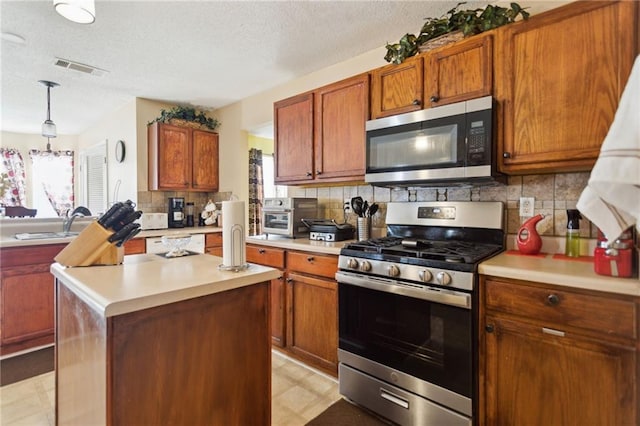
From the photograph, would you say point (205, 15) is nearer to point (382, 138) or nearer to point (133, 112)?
point (382, 138)

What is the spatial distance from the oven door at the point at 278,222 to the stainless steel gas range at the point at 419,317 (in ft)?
2.83

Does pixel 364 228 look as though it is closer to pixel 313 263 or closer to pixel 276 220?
pixel 313 263

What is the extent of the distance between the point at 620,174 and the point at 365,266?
1.17 m

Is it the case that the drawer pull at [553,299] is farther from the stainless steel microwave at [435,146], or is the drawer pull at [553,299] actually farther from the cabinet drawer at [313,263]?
the cabinet drawer at [313,263]

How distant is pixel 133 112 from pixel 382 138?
3.39 m

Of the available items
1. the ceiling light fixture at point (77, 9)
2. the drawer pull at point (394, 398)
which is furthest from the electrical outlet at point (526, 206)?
the ceiling light fixture at point (77, 9)

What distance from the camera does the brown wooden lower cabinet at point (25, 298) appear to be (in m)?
2.54

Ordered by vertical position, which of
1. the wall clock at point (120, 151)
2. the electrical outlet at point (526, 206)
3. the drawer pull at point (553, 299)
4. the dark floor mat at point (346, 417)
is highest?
the wall clock at point (120, 151)

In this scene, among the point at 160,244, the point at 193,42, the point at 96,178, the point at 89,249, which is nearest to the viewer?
the point at 89,249

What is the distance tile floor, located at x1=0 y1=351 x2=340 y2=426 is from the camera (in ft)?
5.97

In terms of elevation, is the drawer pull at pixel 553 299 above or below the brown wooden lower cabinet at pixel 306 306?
above

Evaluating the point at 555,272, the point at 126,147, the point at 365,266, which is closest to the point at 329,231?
the point at 365,266

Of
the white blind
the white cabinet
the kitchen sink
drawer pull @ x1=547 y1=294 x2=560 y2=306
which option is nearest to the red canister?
drawer pull @ x1=547 y1=294 x2=560 y2=306

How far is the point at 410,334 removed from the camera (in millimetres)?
1712
